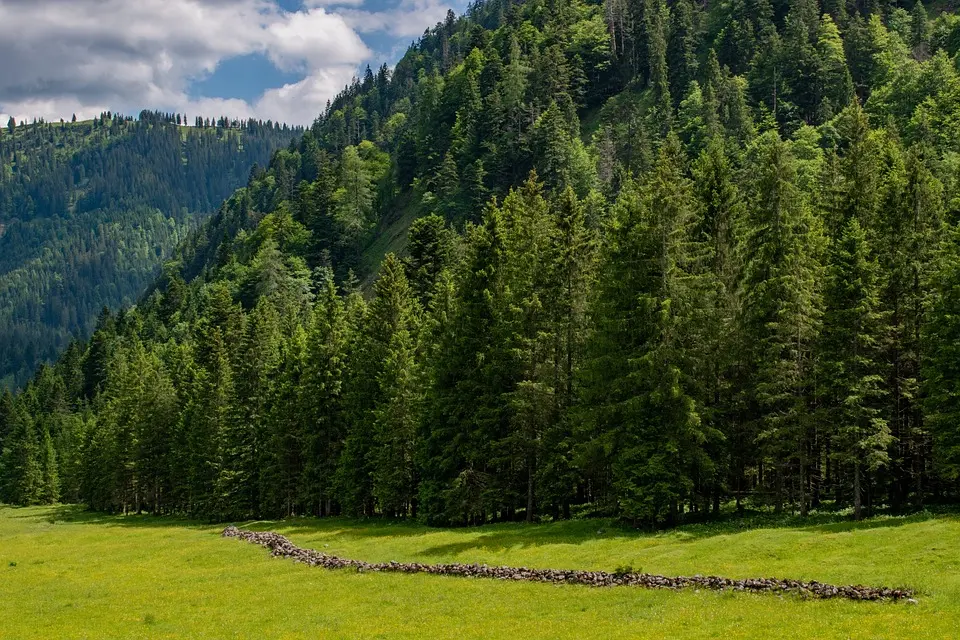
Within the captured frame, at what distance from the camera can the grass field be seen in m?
25.1

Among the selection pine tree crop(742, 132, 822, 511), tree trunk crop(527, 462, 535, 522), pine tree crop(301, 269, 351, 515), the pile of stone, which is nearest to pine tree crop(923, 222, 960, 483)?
pine tree crop(742, 132, 822, 511)

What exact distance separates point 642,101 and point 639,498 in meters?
135

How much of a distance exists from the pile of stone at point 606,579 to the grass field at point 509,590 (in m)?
0.77

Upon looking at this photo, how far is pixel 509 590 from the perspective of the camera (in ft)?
108

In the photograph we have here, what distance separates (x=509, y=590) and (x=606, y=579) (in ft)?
13.1

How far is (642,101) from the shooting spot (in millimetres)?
165000

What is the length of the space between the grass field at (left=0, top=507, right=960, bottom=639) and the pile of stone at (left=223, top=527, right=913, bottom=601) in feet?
2.51

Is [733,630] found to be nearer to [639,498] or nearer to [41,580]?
[639,498]

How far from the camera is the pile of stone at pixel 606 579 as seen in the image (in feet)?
86.7

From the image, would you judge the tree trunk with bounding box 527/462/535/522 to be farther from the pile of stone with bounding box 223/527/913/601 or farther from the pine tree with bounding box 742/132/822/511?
the pine tree with bounding box 742/132/822/511

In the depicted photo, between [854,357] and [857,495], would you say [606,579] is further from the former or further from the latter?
[854,357]

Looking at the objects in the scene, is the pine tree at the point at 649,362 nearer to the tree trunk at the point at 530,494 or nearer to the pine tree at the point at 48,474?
the tree trunk at the point at 530,494

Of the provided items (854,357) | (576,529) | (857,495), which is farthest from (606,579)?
(854,357)

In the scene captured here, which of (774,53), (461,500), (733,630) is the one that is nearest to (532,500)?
(461,500)
